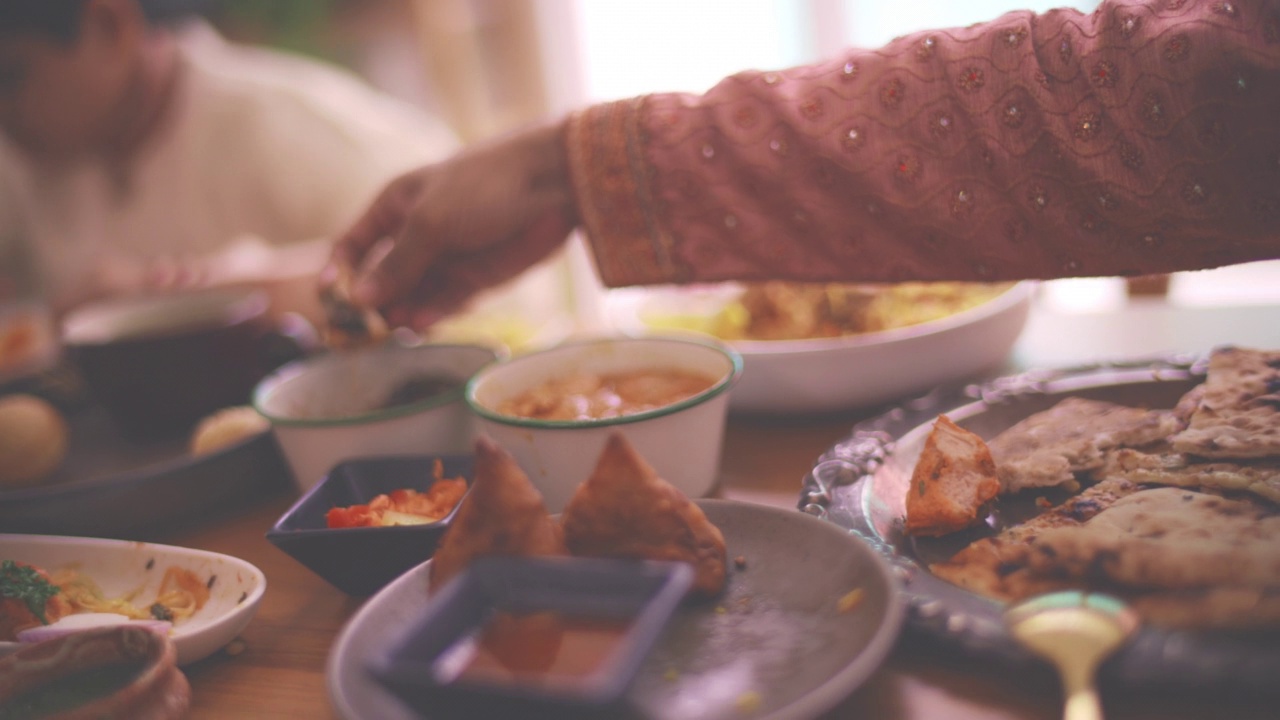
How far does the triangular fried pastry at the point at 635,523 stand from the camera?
2.67ft

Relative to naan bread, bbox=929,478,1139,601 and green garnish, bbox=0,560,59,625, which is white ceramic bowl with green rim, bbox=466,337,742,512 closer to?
naan bread, bbox=929,478,1139,601

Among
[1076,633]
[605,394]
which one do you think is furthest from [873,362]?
[1076,633]

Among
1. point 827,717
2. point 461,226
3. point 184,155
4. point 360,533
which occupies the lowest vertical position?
point 827,717

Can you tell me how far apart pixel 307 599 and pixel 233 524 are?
33 cm

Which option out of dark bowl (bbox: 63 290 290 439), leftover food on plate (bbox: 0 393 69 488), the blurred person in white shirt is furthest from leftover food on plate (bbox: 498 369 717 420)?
the blurred person in white shirt

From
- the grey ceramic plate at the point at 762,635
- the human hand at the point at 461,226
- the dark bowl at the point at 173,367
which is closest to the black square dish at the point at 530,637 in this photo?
the grey ceramic plate at the point at 762,635

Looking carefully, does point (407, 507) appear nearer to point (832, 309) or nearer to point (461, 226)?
point (461, 226)

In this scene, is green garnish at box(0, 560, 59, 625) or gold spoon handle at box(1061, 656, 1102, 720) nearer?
gold spoon handle at box(1061, 656, 1102, 720)

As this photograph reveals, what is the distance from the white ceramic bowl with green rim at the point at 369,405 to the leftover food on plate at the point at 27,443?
374 millimetres

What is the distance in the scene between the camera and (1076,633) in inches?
26.3

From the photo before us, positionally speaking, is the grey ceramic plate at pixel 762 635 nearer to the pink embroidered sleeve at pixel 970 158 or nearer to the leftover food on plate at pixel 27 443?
the pink embroidered sleeve at pixel 970 158

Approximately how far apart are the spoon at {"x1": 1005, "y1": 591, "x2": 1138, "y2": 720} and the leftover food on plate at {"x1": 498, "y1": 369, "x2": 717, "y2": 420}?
20.0 inches

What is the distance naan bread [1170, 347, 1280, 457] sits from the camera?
868 millimetres

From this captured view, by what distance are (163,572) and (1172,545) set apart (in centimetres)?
102
